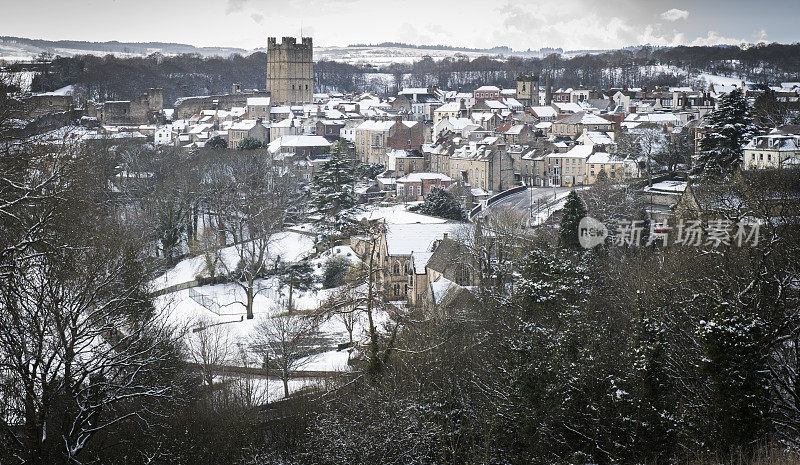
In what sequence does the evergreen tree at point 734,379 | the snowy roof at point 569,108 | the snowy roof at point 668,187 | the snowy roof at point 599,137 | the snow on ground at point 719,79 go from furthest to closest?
the snow on ground at point 719,79, the snowy roof at point 569,108, the snowy roof at point 599,137, the snowy roof at point 668,187, the evergreen tree at point 734,379

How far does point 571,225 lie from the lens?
19.6 metres

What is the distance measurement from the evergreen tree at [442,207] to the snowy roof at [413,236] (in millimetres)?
5046

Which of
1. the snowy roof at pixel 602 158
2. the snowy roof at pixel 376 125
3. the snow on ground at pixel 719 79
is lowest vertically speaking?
the snowy roof at pixel 602 158

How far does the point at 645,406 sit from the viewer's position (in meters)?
10.1

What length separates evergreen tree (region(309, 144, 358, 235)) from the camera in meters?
29.5

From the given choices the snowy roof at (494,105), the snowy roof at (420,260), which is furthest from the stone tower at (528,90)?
the snowy roof at (420,260)

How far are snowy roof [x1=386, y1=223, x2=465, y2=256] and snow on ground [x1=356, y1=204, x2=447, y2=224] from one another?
3.67ft

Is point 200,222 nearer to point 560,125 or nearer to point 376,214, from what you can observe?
point 376,214

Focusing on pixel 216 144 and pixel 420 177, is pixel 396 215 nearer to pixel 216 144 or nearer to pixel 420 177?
pixel 420 177

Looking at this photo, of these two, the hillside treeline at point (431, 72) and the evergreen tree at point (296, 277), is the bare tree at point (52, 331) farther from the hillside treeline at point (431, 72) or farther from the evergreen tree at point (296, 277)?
the hillside treeline at point (431, 72)

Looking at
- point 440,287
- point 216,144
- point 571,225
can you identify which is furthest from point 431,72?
point 440,287

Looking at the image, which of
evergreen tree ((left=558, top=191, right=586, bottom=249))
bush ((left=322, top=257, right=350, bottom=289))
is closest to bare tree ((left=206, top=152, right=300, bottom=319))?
bush ((left=322, top=257, right=350, bottom=289))

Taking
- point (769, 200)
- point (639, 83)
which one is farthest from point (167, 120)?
point (769, 200)

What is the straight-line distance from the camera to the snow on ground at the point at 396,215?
27203 mm
